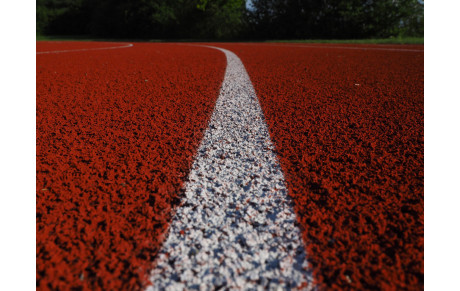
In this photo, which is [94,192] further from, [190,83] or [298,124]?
[190,83]

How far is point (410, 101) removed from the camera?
2889 mm

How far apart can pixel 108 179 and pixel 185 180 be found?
381mm

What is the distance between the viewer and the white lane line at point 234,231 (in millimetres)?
899

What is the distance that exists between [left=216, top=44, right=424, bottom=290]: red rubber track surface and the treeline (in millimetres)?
24163

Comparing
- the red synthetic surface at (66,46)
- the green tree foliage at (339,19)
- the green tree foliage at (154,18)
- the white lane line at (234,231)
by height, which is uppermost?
the green tree foliage at (154,18)

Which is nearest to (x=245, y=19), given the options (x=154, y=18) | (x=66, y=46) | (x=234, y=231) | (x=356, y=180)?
(x=154, y=18)

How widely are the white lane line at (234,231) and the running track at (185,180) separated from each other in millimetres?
37

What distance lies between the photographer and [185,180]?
1399 mm

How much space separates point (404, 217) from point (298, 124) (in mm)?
1162

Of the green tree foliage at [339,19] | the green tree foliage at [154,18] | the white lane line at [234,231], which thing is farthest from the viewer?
the green tree foliage at [154,18]

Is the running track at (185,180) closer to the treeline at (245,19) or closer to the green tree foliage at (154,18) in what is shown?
the treeline at (245,19)

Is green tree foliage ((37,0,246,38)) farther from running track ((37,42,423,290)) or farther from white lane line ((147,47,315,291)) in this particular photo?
white lane line ((147,47,315,291))

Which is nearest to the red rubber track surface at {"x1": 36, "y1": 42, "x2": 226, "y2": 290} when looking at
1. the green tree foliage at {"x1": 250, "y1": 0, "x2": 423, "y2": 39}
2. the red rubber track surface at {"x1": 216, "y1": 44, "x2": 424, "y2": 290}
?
the red rubber track surface at {"x1": 216, "y1": 44, "x2": 424, "y2": 290}

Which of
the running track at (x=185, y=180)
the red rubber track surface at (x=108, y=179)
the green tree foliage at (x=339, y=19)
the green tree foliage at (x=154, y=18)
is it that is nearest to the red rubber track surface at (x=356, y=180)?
the running track at (x=185, y=180)
